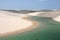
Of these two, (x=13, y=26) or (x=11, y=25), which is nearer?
(x=13, y=26)

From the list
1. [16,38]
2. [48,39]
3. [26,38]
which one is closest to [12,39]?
[16,38]

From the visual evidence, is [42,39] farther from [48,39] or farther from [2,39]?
[2,39]

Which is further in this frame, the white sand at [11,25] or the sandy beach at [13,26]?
the white sand at [11,25]

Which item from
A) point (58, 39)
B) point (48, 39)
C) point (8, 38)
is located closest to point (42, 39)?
point (48, 39)

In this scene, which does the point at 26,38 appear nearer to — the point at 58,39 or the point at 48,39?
the point at 48,39

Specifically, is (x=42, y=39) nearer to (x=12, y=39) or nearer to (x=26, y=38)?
(x=26, y=38)

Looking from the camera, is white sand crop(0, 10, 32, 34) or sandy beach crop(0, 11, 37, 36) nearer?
sandy beach crop(0, 11, 37, 36)

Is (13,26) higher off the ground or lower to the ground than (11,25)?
lower
